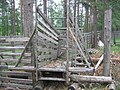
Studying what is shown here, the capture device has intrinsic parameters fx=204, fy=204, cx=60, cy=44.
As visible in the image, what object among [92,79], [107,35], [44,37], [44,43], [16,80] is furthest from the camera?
[16,80]

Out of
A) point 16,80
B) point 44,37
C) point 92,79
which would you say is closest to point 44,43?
point 44,37

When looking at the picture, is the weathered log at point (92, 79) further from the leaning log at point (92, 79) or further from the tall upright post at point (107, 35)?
the tall upright post at point (107, 35)

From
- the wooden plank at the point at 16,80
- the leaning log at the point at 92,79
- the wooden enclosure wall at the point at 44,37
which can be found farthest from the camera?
the wooden plank at the point at 16,80

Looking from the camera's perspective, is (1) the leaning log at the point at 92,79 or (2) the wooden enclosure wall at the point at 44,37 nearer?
(1) the leaning log at the point at 92,79

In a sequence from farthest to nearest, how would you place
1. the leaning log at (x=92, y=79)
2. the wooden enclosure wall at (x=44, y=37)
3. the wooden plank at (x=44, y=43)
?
the wooden plank at (x=44, y=43) → the wooden enclosure wall at (x=44, y=37) → the leaning log at (x=92, y=79)

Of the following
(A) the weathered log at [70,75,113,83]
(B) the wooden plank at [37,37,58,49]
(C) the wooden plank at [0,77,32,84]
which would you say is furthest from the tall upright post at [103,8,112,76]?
(C) the wooden plank at [0,77,32,84]

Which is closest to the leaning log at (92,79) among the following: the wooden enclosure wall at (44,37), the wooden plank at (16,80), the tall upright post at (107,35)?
the tall upright post at (107,35)

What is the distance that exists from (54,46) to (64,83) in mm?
2327

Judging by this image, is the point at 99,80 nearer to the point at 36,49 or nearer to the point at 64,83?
the point at 64,83

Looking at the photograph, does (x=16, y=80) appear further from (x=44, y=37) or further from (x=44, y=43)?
(x=44, y=37)

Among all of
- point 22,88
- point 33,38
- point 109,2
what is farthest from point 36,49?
point 109,2

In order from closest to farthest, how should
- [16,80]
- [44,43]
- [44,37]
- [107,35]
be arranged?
[107,35], [44,37], [44,43], [16,80]

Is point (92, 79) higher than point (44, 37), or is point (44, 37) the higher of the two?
point (44, 37)

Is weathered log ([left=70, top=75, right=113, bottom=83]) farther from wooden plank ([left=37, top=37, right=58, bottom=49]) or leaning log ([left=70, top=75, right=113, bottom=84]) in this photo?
wooden plank ([left=37, top=37, right=58, bottom=49])
